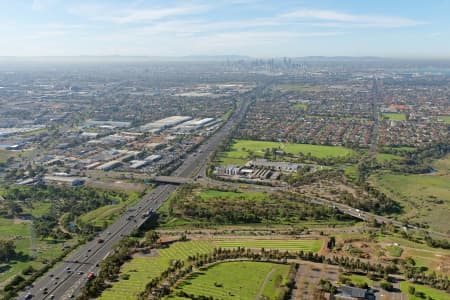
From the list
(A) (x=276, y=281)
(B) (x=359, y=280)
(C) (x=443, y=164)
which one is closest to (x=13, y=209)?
(A) (x=276, y=281)

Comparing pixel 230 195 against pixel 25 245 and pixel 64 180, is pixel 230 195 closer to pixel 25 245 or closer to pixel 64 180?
pixel 25 245

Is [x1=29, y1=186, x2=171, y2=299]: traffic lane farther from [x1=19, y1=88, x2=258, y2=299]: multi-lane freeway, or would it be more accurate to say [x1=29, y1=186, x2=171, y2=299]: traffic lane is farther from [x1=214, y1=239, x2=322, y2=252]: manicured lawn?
[x1=214, y1=239, x2=322, y2=252]: manicured lawn

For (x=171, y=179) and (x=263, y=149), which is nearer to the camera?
(x=171, y=179)

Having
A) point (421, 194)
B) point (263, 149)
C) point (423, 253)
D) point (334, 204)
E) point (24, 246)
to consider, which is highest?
point (263, 149)

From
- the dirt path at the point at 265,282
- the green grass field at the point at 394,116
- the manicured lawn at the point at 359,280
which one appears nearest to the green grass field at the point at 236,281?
the dirt path at the point at 265,282

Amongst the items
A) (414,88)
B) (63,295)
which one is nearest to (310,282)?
(63,295)

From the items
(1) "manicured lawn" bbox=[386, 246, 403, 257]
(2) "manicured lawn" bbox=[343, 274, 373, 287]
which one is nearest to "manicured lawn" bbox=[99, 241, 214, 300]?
(2) "manicured lawn" bbox=[343, 274, 373, 287]

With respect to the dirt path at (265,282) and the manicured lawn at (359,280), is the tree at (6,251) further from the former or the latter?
the manicured lawn at (359,280)
